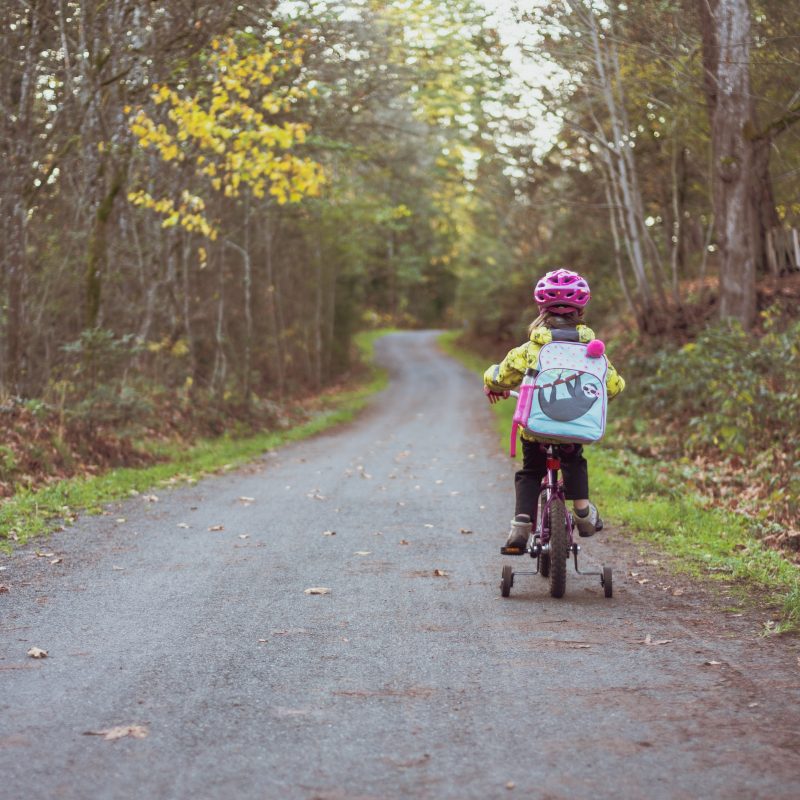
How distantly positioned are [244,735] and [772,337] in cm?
1251

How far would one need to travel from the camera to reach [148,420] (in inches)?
680

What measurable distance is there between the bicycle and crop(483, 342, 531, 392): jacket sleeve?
0.52 m

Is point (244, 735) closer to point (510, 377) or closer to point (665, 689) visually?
point (665, 689)

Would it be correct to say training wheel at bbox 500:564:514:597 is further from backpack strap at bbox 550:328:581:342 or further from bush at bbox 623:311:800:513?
bush at bbox 623:311:800:513

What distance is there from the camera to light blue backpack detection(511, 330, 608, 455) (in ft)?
21.0

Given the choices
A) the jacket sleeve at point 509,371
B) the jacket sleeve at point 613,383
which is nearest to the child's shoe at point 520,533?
the jacket sleeve at point 509,371

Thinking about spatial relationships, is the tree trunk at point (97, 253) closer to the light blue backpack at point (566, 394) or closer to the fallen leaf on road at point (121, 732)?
the light blue backpack at point (566, 394)

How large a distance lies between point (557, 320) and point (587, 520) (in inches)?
55.1

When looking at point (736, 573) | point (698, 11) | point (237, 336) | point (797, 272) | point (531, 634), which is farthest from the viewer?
point (237, 336)

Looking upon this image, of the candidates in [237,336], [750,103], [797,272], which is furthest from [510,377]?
[237,336]

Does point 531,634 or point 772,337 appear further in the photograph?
point 772,337

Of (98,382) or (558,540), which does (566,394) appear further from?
(98,382)

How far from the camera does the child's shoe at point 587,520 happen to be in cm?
685

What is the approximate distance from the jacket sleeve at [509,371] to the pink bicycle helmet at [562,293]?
317 millimetres
